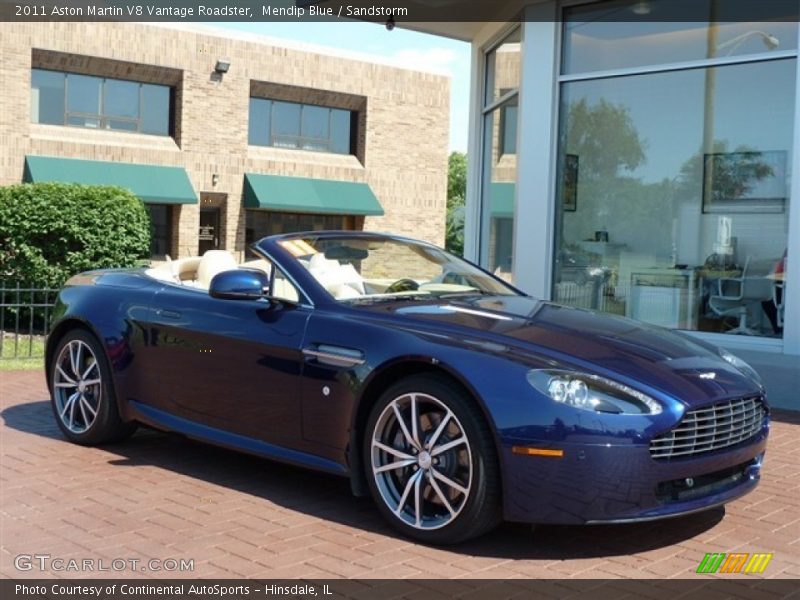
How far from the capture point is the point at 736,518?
491 cm

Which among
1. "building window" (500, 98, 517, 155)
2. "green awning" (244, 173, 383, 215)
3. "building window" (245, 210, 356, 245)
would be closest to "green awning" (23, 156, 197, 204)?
"green awning" (244, 173, 383, 215)

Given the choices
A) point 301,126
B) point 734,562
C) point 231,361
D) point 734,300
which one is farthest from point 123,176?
point 734,562

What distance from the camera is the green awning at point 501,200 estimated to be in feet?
38.5

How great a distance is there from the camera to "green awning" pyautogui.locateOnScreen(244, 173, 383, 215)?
31797 millimetres

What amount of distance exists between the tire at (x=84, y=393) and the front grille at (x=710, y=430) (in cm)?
352

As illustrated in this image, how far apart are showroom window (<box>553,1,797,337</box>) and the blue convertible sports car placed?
14.3 feet

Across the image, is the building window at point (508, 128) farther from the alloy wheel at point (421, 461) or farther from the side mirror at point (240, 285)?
the alloy wheel at point (421, 461)

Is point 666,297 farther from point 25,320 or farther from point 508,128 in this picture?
point 25,320

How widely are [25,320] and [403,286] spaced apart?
12.7 metres

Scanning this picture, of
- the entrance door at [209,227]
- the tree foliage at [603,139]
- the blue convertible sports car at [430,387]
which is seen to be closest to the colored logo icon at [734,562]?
the blue convertible sports car at [430,387]

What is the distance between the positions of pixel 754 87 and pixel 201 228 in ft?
81.9

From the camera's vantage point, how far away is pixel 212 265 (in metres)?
6.18
